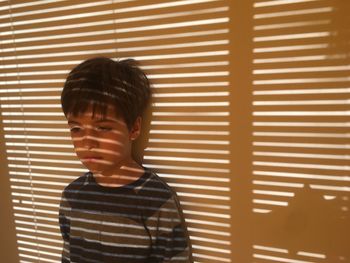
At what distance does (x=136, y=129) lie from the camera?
922 millimetres

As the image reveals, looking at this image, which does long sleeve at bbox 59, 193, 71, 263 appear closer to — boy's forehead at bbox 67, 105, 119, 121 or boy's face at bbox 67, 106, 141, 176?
boy's face at bbox 67, 106, 141, 176

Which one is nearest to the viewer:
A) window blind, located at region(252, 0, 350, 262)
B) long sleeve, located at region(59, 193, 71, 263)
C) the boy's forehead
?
window blind, located at region(252, 0, 350, 262)

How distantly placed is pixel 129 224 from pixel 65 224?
0.28m

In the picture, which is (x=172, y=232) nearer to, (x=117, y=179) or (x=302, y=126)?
(x=117, y=179)

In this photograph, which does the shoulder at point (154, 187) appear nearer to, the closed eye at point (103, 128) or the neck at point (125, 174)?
the neck at point (125, 174)

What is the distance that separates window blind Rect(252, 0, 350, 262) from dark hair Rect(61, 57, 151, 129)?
1.05 ft

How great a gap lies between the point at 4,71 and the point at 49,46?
0.24 meters

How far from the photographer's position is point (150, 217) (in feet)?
3.01

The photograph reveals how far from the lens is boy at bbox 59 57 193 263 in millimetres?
870

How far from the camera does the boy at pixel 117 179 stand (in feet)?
2.85

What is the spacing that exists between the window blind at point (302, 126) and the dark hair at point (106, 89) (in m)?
0.32

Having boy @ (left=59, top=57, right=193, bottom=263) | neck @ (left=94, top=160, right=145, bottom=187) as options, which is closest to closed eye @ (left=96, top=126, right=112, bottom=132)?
boy @ (left=59, top=57, right=193, bottom=263)

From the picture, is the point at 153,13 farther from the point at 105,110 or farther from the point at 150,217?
the point at 150,217

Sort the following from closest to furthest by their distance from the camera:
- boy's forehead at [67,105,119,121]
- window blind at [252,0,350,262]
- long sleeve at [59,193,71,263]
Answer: window blind at [252,0,350,262], boy's forehead at [67,105,119,121], long sleeve at [59,193,71,263]
